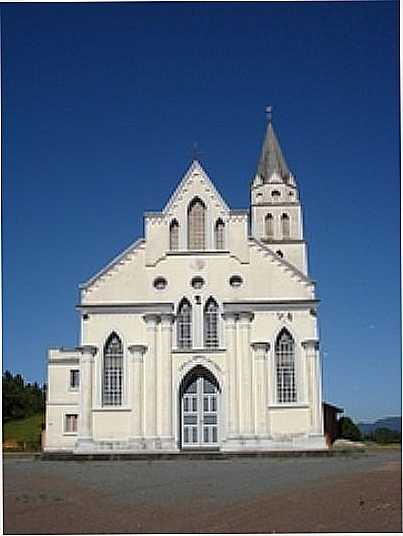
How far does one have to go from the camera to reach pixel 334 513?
1144 centimetres

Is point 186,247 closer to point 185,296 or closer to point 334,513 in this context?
point 185,296

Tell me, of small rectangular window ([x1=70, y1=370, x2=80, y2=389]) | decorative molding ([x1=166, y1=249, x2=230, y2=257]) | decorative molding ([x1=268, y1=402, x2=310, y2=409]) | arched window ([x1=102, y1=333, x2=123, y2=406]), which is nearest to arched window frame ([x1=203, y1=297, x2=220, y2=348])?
decorative molding ([x1=166, y1=249, x2=230, y2=257])

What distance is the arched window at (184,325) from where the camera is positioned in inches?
1378

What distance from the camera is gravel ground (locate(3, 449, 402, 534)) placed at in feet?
35.7

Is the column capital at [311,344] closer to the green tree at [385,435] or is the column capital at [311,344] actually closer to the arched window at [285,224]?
the arched window at [285,224]

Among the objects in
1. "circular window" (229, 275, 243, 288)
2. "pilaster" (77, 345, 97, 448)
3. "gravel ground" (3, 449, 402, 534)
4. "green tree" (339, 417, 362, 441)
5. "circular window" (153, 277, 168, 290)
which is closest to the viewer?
"gravel ground" (3, 449, 402, 534)

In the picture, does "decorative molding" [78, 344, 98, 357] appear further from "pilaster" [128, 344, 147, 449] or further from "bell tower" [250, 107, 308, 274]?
"bell tower" [250, 107, 308, 274]

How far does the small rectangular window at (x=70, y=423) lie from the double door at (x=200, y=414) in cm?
598

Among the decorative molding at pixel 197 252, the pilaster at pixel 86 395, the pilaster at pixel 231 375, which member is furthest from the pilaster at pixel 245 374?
the pilaster at pixel 86 395

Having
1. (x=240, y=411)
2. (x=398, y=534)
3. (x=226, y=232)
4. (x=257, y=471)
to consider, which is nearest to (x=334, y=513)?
(x=398, y=534)

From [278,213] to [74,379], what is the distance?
57.2 ft

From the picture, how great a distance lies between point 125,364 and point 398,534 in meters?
25.8

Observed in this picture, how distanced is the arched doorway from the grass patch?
1372cm

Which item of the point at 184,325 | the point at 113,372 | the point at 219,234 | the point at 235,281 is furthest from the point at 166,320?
the point at 219,234
